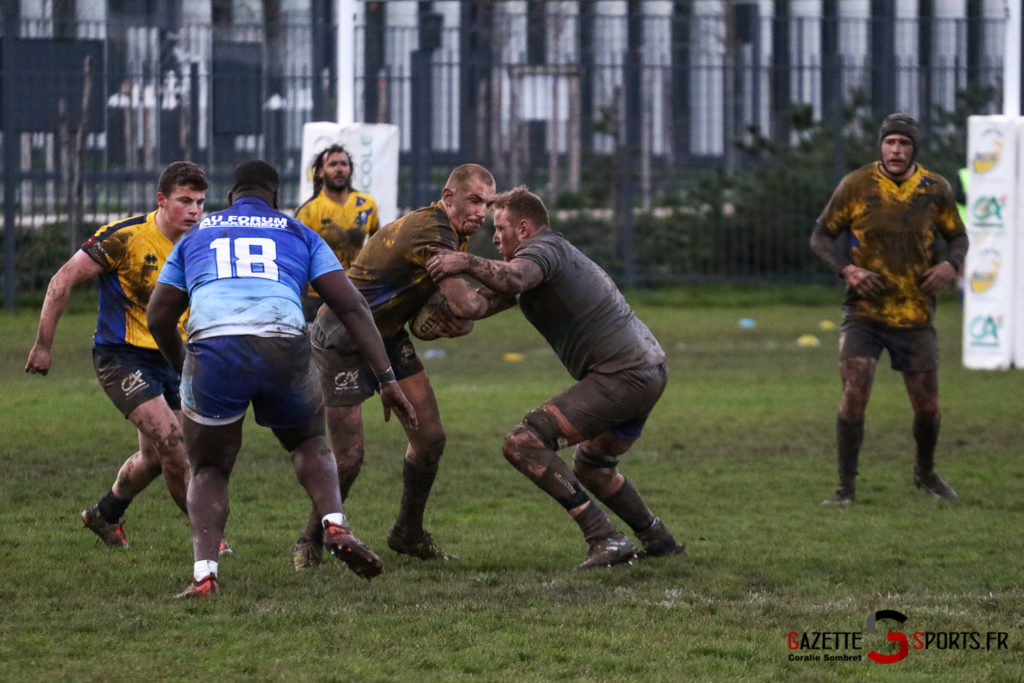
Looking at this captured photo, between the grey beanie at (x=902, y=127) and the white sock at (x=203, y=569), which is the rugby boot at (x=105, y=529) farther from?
the grey beanie at (x=902, y=127)

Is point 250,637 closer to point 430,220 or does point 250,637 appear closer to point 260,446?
point 430,220

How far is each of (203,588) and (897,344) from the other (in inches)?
196

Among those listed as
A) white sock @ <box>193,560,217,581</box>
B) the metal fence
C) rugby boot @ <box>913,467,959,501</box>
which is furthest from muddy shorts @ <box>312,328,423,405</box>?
the metal fence

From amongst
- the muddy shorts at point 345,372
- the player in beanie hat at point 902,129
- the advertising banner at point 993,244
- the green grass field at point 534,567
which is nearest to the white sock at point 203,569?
the green grass field at point 534,567

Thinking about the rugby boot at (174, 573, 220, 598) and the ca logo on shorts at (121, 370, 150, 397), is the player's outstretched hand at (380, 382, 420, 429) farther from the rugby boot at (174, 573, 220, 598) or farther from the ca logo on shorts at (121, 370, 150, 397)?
the ca logo on shorts at (121, 370, 150, 397)

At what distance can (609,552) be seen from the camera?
7.64 metres

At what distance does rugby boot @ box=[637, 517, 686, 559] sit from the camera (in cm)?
795

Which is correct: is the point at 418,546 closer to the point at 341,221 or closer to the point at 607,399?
the point at 607,399

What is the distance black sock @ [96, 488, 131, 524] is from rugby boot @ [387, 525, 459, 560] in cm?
138

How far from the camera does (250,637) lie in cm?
605

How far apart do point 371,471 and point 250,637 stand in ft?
15.5

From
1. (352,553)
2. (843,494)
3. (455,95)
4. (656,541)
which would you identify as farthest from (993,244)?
(352,553)

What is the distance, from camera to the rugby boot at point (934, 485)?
32.7ft

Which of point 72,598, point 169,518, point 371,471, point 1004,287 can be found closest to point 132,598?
point 72,598
